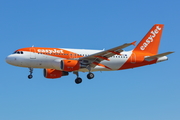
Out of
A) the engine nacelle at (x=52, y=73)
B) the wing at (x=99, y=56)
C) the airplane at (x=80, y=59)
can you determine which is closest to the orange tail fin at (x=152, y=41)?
the airplane at (x=80, y=59)

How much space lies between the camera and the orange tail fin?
200ft

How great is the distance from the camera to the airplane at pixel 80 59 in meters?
53.0

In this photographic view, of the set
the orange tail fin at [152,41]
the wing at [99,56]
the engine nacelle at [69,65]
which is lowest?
the engine nacelle at [69,65]

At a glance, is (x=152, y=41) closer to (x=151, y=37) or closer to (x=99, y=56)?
(x=151, y=37)

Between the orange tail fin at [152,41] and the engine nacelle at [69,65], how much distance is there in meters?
11.3

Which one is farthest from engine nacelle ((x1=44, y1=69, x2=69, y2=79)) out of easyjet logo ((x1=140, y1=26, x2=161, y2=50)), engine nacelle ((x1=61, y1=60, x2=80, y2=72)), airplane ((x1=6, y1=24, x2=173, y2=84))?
easyjet logo ((x1=140, y1=26, x2=161, y2=50))

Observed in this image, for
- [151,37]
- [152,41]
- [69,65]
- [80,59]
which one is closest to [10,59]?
[69,65]

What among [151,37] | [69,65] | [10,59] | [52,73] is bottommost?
[69,65]

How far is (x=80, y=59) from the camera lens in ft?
177

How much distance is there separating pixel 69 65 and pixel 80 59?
198 cm

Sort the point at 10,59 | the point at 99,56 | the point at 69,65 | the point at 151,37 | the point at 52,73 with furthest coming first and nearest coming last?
the point at 151,37
the point at 52,73
the point at 99,56
the point at 10,59
the point at 69,65

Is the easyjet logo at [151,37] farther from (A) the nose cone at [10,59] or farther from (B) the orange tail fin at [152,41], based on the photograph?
(A) the nose cone at [10,59]

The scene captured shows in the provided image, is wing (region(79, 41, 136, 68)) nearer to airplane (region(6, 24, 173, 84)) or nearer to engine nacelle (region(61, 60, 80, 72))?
airplane (region(6, 24, 173, 84))

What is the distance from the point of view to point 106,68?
5697 cm
